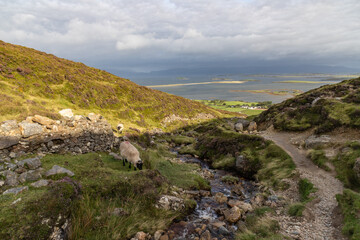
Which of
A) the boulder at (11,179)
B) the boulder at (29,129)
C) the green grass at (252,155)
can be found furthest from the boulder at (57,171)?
the green grass at (252,155)

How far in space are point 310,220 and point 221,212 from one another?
6218 millimetres

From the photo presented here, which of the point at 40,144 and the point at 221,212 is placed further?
the point at 40,144

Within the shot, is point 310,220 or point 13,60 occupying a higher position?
point 13,60

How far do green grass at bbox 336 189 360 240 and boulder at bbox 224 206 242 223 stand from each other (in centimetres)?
641

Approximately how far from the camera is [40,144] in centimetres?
1898

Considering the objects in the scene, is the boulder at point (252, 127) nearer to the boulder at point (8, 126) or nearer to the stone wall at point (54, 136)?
the stone wall at point (54, 136)

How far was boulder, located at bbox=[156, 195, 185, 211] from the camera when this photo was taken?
14419mm

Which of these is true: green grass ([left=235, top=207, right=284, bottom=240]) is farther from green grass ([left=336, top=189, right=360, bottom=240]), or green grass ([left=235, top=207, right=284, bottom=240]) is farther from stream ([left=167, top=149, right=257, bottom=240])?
green grass ([left=336, top=189, right=360, bottom=240])

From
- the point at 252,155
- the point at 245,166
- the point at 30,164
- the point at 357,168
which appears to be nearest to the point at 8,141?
the point at 30,164

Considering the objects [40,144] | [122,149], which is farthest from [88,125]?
[122,149]

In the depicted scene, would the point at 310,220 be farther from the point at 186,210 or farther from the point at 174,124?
the point at 174,124

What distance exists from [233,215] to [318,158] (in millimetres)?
14610

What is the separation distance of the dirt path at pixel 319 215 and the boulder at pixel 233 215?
2.92 metres

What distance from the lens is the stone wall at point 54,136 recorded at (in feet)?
56.0
